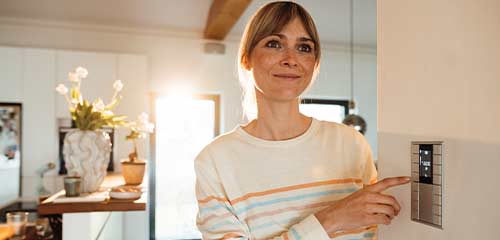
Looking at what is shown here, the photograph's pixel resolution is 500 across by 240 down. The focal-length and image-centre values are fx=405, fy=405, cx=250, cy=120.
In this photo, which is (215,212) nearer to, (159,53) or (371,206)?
(371,206)

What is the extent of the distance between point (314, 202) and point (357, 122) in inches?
98.2

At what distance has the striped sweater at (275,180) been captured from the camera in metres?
0.93

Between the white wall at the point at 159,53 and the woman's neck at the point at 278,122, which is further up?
the white wall at the point at 159,53

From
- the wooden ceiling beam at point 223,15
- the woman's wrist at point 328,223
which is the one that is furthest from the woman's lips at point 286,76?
the wooden ceiling beam at point 223,15

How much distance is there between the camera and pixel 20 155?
370 cm

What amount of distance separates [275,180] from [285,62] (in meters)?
0.28

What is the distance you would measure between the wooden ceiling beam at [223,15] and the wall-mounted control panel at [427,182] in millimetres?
2362

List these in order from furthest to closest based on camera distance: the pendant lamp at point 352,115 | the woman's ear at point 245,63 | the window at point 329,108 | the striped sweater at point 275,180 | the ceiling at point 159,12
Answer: the window at point 329,108, the ceiling at point 159,12, the pendant lamp at point 352,115, the woman's ear at point 245,63, the striped sweater at point 275,180

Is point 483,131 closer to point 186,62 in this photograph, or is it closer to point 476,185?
point 476,185

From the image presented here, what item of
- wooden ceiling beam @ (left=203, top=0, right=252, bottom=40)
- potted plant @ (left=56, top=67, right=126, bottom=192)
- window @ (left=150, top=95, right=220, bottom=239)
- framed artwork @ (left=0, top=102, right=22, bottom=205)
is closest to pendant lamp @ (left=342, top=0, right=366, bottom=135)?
wooden ceiling beam @ (left=203, top=0, right=252, bottom=40)

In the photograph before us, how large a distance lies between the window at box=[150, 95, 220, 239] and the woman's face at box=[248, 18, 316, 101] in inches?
135

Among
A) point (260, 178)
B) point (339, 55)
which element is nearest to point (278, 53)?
point (260, 178)

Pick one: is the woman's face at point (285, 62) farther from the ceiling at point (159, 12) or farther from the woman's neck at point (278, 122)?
the ceiling at point (159, 12)

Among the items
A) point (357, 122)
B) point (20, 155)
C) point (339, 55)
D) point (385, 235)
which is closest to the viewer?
point (385, 235)
